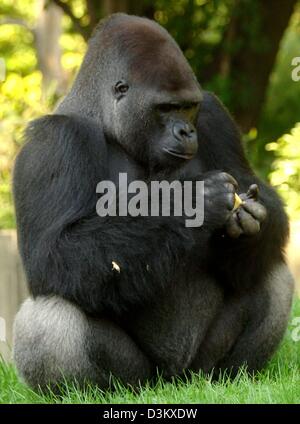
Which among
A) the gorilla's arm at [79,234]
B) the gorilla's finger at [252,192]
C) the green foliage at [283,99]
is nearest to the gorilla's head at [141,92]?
the gorilla's arm at [79,234]

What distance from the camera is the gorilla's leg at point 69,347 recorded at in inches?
160

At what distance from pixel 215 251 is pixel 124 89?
860mm

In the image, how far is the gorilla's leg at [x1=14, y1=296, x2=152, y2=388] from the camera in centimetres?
405

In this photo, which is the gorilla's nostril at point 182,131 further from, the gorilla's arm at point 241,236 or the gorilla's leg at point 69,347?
the gorilla's leg at point 69,347

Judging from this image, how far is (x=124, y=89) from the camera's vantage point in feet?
14.1

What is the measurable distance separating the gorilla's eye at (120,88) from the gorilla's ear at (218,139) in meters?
0.47

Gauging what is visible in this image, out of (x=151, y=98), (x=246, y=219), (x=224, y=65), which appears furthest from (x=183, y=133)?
(x=224, y=65)

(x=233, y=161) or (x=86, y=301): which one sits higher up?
(x=233, y=161)

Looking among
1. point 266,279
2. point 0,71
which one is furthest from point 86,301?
→ point 0,71

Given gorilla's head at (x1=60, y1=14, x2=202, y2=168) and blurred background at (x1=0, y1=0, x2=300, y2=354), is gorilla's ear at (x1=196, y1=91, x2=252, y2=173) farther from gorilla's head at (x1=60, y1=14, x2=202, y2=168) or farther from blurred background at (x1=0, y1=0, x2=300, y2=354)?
blurred background at (x1=0, y1=0, x2=300, y2=354)

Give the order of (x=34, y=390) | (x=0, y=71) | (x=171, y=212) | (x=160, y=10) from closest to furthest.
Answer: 1. (x=171, y=212)
2. (x=34, y=390)
3. (x=0, y=71)
4. (x=160, y=10)

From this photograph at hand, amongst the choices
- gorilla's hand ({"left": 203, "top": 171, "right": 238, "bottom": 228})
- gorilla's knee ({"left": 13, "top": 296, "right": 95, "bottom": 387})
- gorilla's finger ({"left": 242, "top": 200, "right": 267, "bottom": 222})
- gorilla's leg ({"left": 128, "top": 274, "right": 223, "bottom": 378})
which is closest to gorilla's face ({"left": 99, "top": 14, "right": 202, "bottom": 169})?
gorilla's hand ({"left": 203, "top": 171, "right": 238, "bottom": 228})
